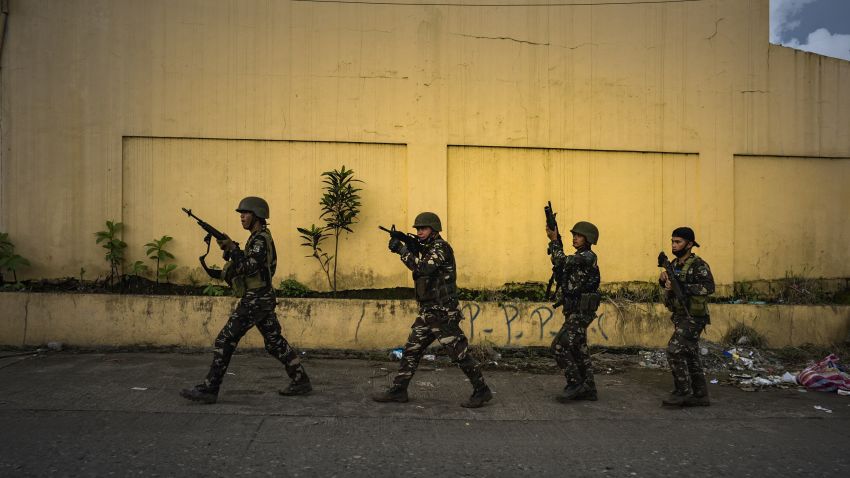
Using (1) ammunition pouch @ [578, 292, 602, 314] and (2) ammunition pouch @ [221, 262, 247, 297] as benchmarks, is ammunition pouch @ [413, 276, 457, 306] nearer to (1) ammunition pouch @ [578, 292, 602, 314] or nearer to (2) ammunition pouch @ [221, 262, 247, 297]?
(1) ammunition pouch @ [578, 292, 602, 314]

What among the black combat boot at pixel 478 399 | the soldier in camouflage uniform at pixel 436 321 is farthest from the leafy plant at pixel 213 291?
the black combat boot at pixel 478 399

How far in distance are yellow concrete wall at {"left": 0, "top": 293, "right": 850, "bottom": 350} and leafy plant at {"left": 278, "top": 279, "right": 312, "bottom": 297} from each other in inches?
22.9

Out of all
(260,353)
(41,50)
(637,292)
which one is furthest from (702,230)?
(41,50)

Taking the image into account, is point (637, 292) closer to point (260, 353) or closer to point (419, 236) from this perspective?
point (419, 236)

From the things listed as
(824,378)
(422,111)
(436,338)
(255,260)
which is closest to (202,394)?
(255,260)

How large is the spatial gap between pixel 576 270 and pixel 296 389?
2867mm

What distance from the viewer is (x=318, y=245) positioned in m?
8.91

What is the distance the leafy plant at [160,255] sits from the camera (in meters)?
8.55

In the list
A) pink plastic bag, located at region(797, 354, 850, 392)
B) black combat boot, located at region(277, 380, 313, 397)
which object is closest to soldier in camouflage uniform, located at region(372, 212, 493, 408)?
black combat boot, located at region(277, 380, 313, 397)

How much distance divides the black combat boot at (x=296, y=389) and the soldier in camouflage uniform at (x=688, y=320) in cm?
336

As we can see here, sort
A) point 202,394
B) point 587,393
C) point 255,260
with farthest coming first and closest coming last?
1. point 587,393
2. point 255,260
3. point 202,394

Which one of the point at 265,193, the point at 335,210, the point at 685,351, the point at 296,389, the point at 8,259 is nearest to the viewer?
the point at 685,351

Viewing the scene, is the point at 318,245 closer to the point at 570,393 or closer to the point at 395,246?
the point at 395,246

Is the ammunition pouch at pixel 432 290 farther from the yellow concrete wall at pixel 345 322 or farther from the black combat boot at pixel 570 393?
the yellow concrete wall at pixel 345 322
